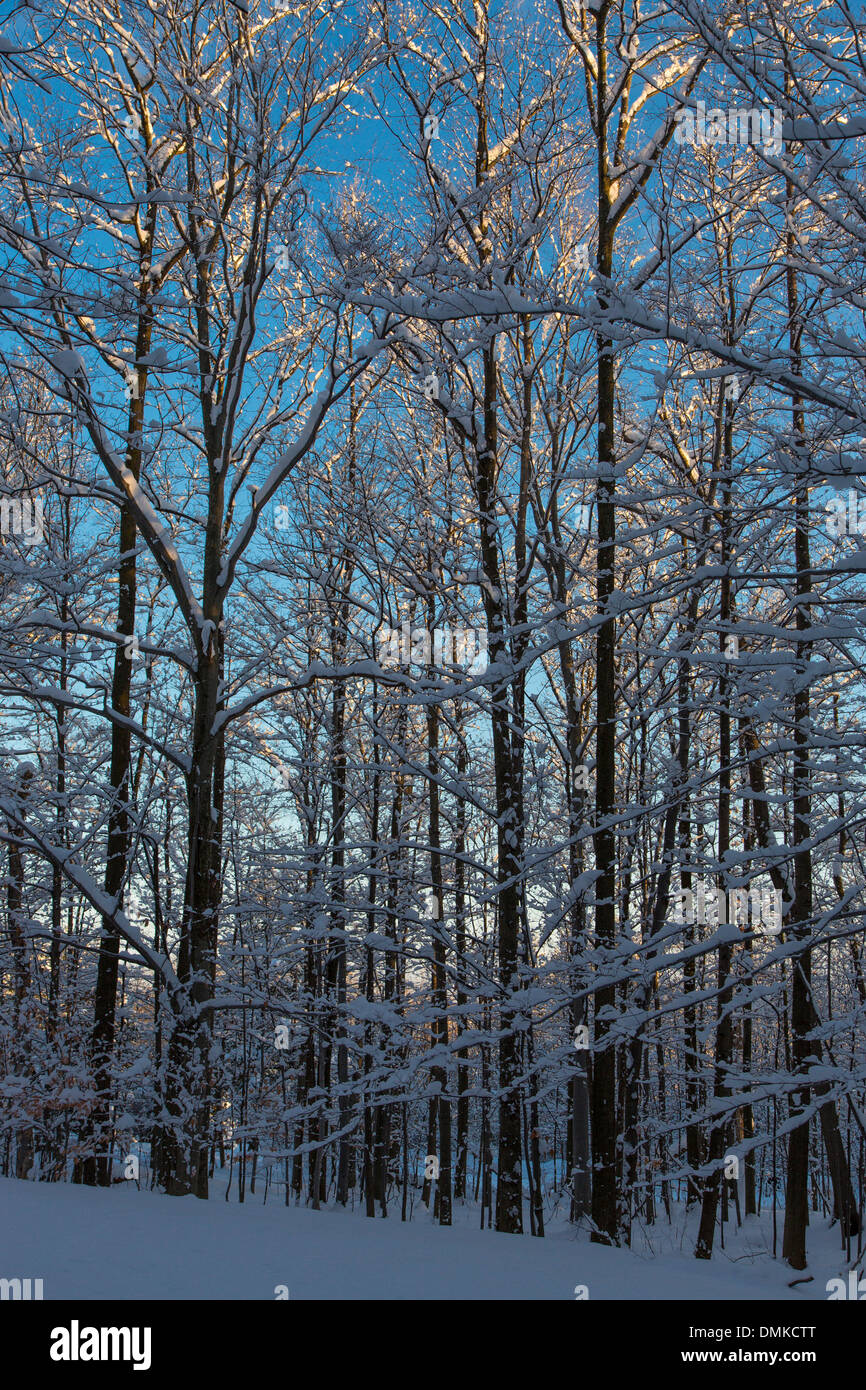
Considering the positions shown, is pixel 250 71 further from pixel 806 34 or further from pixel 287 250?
pixel 806 34

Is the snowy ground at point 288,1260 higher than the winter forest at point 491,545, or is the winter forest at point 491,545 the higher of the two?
the winter forest at point 491,545

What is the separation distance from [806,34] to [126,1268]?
19.8 feet

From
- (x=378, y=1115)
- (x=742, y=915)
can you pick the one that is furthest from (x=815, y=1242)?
(x=742, y=915)

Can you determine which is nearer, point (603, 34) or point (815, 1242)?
point (603, 34)

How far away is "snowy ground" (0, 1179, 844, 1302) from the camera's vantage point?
3.07 meters

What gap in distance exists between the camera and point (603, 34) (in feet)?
24.7

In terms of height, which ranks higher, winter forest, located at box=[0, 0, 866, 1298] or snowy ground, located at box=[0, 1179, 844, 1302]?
winter forest, located at box=[0, 0, 866, 1298]

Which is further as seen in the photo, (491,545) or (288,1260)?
(491,545)

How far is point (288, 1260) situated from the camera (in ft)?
12.2

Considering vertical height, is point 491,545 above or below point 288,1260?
above

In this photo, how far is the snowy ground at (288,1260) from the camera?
3074mm

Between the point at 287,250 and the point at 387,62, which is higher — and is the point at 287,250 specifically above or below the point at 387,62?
below

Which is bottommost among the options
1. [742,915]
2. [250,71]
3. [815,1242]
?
[815,1242]
